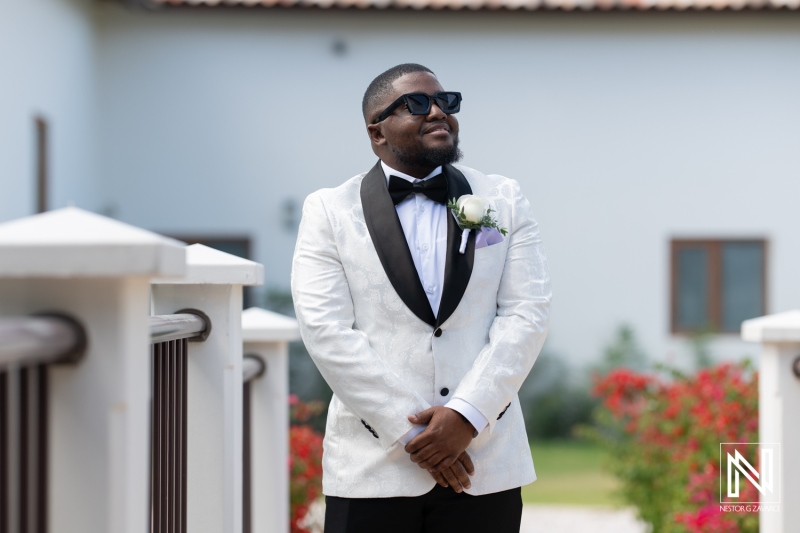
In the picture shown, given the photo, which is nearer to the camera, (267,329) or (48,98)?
(267,329)

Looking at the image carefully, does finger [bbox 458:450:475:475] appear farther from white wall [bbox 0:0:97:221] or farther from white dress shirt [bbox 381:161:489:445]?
white wall [bbox 0:0:97:221]

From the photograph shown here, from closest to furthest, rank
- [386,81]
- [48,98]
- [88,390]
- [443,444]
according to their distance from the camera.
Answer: [88,390] < [443,444] < [386,81] < [48,98]

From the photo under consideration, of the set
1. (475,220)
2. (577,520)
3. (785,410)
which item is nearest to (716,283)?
(577,520)

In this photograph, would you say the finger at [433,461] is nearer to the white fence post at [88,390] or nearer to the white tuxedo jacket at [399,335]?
the white tuxedo jacket at [399,335]

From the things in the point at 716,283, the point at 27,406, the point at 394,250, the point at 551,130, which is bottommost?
the point at 27,406

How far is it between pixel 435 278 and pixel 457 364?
0.23 meters

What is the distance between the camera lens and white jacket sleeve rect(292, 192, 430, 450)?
9.23 feet

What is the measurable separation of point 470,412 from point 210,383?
701 millimetres

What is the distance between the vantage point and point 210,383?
3020 millimetres

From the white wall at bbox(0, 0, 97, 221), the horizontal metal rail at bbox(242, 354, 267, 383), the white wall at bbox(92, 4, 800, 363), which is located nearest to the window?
the white wall at bbox(92, 4, 800, 363)

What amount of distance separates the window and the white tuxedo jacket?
→ 9801 millimetres

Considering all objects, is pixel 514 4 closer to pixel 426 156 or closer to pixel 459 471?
pixel 426 156

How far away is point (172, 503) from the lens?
8.64ft

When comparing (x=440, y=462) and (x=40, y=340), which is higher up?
(x=40, y=340)
